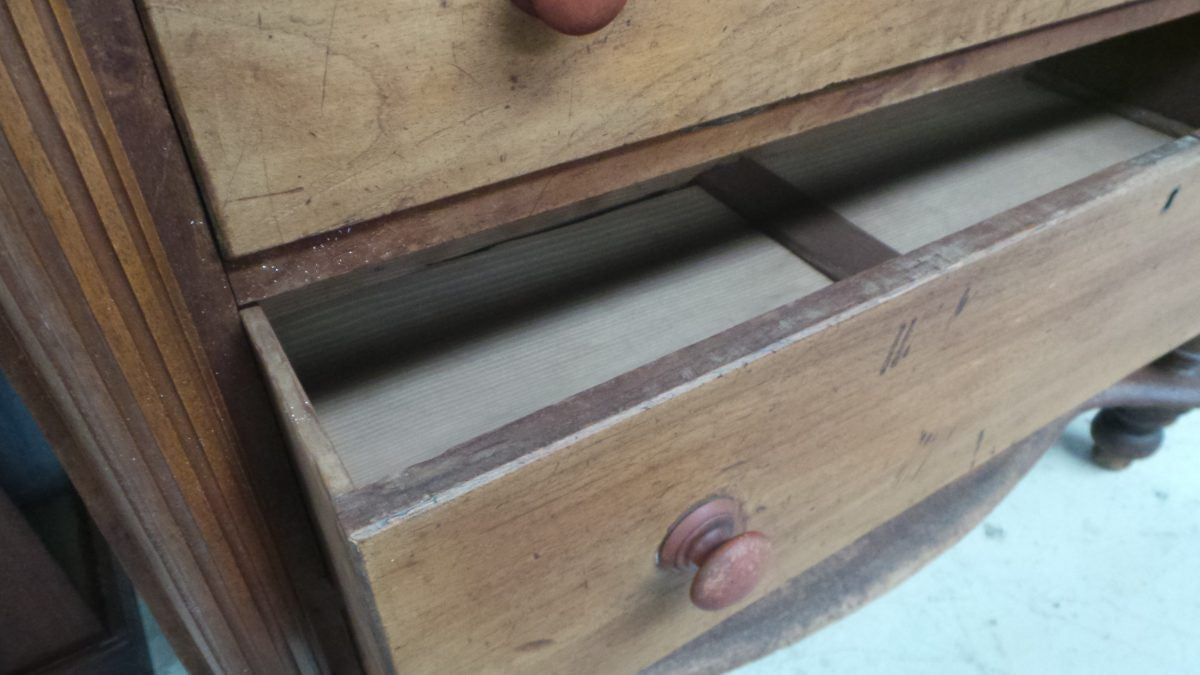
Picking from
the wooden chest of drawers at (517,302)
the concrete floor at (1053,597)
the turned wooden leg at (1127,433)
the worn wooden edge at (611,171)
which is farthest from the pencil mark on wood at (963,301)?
the turned wooden leg at (1127,433)

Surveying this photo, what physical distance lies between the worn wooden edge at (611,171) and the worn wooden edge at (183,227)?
1 centimetres

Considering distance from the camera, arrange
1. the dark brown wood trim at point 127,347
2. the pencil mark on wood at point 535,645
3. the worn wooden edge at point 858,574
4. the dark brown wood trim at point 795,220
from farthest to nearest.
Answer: the worn wooden edge at point 858,574, the dark brown wood trim at point 795,220, the pencil mark on wood at point 535,645, the dark brown wood trim at point 127,347

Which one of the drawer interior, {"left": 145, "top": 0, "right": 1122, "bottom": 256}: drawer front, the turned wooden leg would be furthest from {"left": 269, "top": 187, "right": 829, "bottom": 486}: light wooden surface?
the turned wooden leg

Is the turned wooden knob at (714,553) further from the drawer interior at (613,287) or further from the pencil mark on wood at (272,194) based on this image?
the pencil mark on wood at (272,194)

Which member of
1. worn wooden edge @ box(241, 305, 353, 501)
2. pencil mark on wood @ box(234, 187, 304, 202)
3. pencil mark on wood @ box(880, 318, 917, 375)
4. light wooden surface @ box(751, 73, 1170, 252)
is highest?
pencil mark on wood @ box(234, 187, 304, 202)

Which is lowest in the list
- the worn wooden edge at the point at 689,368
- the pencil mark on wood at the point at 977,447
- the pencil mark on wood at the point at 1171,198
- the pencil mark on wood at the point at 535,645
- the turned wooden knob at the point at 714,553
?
the pencil mark on wood at the point at 977,447

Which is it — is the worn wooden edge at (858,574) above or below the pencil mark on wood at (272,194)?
below

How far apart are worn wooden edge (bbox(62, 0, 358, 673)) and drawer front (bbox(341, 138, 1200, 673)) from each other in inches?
4.2

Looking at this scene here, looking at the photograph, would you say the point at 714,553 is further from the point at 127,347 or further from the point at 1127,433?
the point at 1127,433

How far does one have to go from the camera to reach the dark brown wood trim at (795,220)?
49cm

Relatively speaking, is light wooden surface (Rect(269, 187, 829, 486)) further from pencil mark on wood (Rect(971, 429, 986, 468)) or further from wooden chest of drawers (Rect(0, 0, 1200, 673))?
pencil mark on wood (Rect(971, 429, 986, 468))

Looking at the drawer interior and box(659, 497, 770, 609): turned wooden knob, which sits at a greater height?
the drawer interior

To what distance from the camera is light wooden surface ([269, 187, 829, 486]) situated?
0.39 meters

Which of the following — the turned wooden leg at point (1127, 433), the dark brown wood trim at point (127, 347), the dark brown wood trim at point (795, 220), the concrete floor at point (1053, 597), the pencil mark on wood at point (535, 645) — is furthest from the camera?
the turned wooden leg at point (1127, 433)
